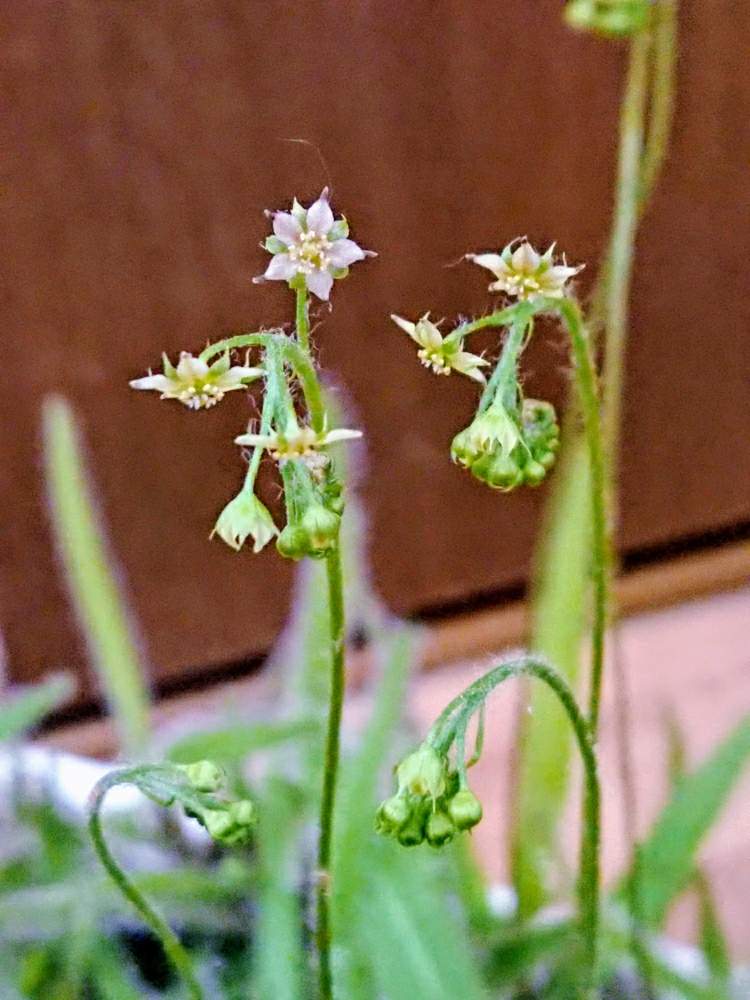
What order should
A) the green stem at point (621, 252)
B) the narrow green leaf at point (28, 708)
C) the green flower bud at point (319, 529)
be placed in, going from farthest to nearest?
the narrow green leaf at point (28, 708)
the green stem at point (621, 252)
the green flower bud at point (319, 529)

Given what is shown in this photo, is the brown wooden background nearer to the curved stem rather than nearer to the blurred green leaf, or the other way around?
the blurred green leaf

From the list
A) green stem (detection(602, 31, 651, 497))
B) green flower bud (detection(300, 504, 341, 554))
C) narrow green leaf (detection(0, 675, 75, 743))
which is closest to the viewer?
green flower bud (detection(300, 504, 341, 554))

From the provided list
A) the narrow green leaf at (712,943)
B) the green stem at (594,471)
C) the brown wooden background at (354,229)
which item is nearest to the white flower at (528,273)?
the green stem at (594,471)

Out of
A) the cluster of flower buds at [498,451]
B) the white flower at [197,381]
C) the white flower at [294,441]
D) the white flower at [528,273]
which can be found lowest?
the cluster of flower buds at [498,451]

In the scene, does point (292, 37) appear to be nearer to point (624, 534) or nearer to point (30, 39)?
point (30, 39)

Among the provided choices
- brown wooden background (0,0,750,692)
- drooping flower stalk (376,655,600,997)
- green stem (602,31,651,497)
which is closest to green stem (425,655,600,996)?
drooping flower stalk (376,655,600,997)

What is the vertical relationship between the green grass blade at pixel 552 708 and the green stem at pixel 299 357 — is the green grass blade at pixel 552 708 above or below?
below

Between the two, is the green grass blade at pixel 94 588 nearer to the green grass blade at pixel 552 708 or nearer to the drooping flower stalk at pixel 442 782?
the green grass blade at pixel 552 708

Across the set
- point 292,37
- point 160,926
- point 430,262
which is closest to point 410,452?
point 430,262

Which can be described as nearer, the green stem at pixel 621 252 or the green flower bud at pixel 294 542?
the green flower bud at pixel 294 542

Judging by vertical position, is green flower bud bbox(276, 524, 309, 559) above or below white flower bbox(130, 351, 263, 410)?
below
